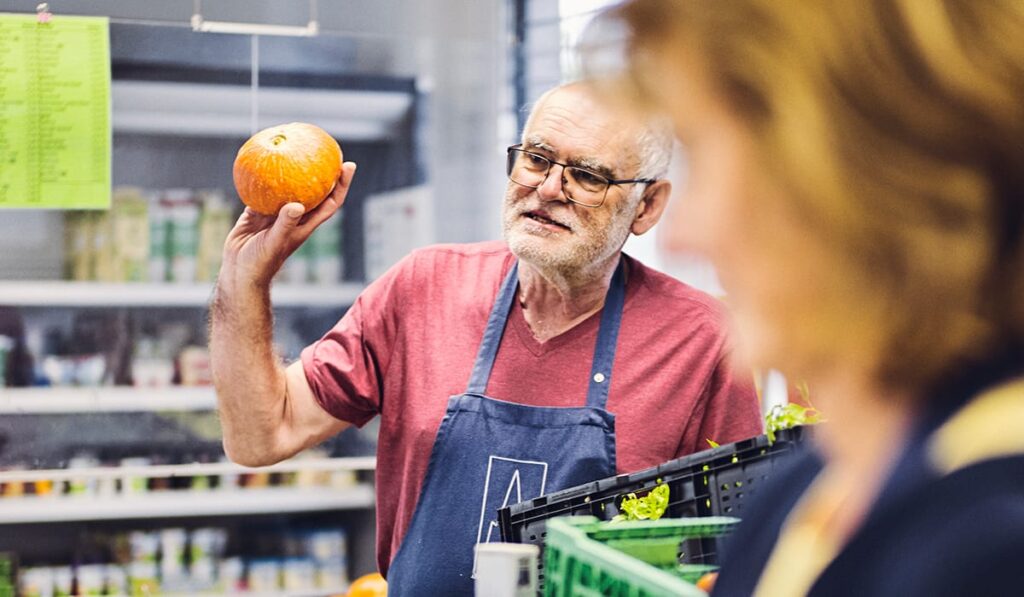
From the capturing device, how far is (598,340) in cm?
Result: 213

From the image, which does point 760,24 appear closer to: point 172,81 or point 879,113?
point 879,113

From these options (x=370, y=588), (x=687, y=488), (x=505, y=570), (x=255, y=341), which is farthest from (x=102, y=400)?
(x=505, y=570)

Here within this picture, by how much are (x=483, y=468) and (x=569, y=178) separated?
0.54 m

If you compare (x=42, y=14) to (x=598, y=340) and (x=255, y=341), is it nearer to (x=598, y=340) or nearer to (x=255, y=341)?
(x=255, y=341)

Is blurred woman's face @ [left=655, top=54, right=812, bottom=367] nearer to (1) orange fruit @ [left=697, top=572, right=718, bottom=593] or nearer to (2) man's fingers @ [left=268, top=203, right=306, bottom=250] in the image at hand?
(1) orange fruit @ [left=697, top=572, right=718, bottom=593]

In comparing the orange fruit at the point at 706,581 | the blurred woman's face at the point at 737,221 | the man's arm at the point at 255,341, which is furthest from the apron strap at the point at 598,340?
the blurred woman's face at the point at 737,221

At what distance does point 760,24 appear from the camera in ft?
1.96

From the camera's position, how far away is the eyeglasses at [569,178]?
2.11 metres

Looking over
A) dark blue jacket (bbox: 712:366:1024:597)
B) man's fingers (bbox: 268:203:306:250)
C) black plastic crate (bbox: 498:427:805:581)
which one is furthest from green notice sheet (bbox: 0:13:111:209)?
dark blue jacket (bbox: 712:366:1024:597)

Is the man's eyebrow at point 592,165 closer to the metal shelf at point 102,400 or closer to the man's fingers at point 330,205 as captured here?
the man's fingers at point 330,205

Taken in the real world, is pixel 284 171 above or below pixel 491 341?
above

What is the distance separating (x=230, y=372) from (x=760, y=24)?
161 cm

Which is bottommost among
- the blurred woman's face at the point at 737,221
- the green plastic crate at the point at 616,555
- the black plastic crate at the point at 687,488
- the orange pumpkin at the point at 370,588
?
the orange pumpkin at the point at 370,588

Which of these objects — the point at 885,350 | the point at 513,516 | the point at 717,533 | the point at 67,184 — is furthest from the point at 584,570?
the point at 67,184
